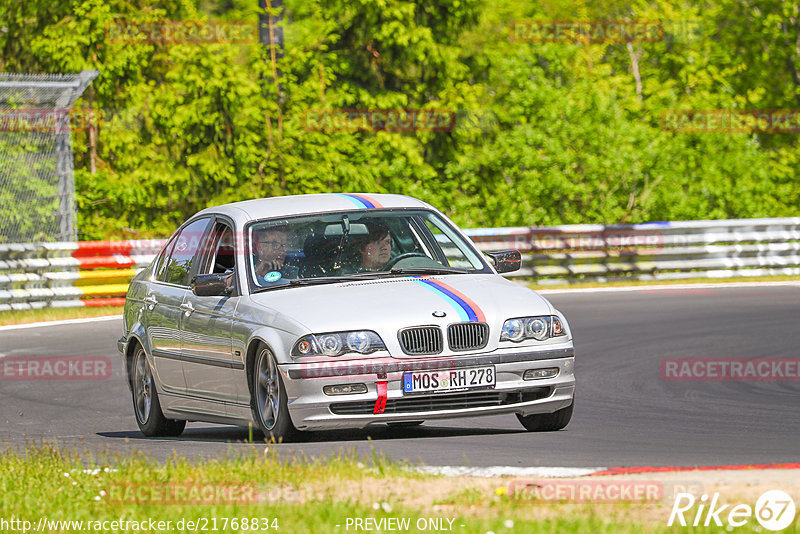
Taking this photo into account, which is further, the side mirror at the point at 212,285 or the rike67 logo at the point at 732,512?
the side mirror at the point at 212,285

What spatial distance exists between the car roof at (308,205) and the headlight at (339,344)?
1516 millimetres

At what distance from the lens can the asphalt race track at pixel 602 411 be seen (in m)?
8.02

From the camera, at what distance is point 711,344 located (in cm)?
1478

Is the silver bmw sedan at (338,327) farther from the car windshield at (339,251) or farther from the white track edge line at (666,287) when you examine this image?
the white track edge line at (666,287)

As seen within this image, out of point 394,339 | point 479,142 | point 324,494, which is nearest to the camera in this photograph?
point 324,494

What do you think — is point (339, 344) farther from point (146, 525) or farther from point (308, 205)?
point (146, 525)

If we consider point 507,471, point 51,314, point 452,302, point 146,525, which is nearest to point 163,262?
point 452,302

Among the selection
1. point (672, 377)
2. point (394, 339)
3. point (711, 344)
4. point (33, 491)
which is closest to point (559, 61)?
point (711, 344)

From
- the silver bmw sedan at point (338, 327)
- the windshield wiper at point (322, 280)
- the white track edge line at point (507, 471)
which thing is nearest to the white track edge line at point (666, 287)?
the silver bmw sedan at point (338, 327)

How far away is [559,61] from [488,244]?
621 centimetres

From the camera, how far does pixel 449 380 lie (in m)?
8.27

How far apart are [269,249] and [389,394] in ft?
5.37

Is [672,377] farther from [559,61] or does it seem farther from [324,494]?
[559,61]

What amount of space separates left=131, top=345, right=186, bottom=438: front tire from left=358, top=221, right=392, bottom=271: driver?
1.92 meters
